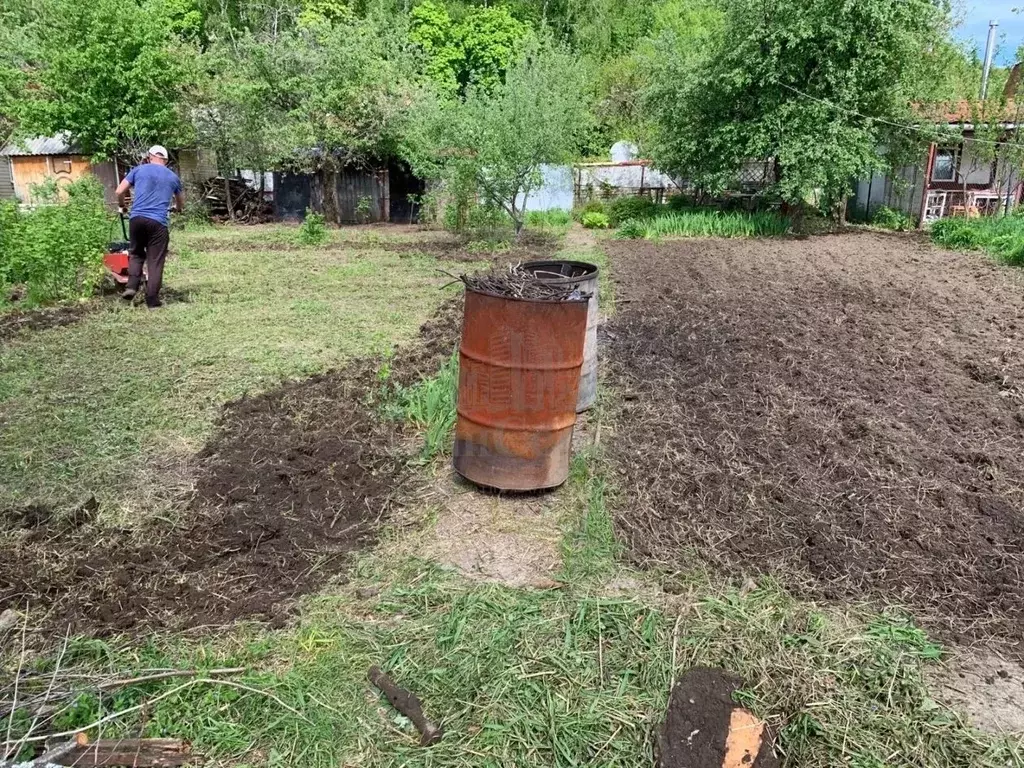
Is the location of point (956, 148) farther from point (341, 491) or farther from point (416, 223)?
point (341, 491)

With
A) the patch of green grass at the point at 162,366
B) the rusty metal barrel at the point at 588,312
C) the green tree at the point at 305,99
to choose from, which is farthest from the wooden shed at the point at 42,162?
the rusty metal barrel at the point at 588,312

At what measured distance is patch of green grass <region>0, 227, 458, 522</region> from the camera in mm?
4301

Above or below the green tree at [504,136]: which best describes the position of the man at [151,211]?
below

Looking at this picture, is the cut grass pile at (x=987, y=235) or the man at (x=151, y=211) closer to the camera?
the man at (x=151, y=211)

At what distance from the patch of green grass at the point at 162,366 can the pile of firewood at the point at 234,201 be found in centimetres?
979

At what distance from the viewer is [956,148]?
18.5m

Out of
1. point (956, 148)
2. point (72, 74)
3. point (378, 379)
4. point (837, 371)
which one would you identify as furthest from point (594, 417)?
point (956, 148)

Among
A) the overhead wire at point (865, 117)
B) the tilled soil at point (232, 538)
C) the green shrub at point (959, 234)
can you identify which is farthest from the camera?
the overhead wire at point (865, 117)

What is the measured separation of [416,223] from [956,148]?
14.1 meters

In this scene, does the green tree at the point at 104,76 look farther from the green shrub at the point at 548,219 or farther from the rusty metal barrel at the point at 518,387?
the rusty metal barrel at the point at 518,387

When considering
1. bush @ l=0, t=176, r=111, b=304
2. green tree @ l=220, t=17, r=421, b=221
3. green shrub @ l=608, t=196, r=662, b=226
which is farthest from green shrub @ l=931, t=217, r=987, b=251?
bush @ l=0, t=176, r=111, b=304

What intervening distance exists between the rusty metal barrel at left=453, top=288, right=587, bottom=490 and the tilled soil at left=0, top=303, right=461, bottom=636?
1.99 feet

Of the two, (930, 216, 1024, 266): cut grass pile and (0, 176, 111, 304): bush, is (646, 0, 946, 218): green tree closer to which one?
(930, 216, 1024, 266): cut grass pile

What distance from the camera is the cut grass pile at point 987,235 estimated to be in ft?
40.8
